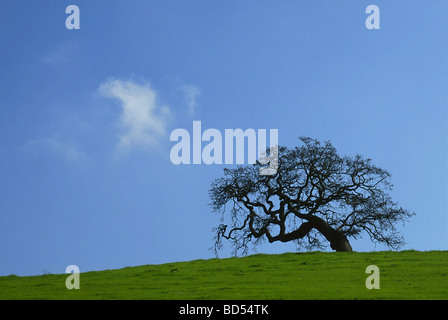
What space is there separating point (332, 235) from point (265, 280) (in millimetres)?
13470

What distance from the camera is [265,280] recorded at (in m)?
18.8

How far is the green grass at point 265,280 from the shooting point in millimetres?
15641

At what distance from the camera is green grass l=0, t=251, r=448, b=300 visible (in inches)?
616

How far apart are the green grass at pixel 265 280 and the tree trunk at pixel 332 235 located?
4.89 metres

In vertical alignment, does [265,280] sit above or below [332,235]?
below

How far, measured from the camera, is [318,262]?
23172mm

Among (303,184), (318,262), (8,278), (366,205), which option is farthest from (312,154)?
(8,278)

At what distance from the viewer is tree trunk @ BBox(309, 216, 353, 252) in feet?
101

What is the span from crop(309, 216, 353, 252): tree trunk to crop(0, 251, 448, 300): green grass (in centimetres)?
489

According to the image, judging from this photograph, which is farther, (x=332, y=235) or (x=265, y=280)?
(x=332, y=235)

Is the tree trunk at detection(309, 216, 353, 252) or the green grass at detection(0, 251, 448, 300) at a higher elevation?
the tree trunk at detection(309, 216, 353, 252)

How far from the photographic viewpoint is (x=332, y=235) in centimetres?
3117

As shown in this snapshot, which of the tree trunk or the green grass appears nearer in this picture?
the green grass
